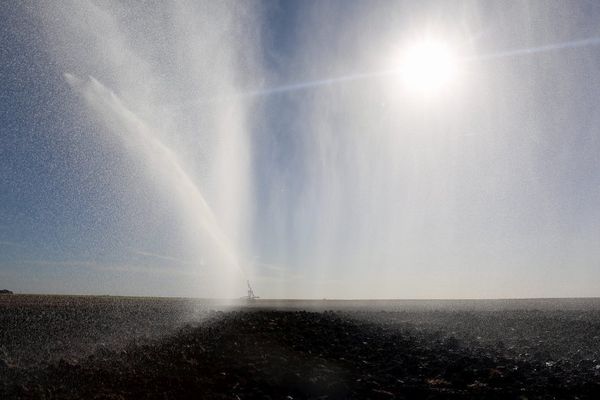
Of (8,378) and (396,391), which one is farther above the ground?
(8,378)

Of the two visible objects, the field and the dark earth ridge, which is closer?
the dark earth ridge

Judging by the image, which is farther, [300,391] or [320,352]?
[320,352]

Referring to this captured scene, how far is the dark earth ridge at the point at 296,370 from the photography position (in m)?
11.2

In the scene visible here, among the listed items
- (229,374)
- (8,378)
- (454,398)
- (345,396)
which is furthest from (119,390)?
(454,398)

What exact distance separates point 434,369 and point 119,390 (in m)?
13.4

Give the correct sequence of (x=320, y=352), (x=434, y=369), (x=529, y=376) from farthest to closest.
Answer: (x=320, y=352), (x=434, y=369), (x=529, y=376)

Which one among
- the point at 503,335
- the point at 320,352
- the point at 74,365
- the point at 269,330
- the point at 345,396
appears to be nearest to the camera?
the point at 74,365

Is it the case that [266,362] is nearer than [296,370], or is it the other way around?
[296,370]

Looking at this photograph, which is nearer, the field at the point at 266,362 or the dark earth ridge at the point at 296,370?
the dark earth ridge at the point at 296,370

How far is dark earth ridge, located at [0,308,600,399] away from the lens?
36.7 feet

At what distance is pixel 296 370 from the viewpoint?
15398 mm

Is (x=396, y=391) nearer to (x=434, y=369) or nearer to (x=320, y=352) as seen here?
(x=434, y=369)

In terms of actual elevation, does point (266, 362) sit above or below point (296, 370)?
above

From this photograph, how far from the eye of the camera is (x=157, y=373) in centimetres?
1239
